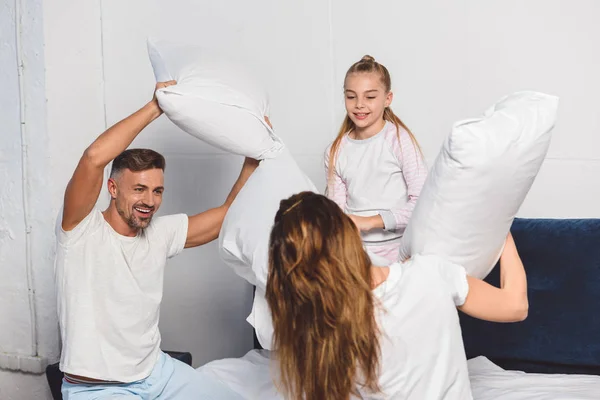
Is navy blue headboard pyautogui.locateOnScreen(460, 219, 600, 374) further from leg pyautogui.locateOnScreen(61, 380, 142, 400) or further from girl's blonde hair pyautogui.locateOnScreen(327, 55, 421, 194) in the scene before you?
leg pyautogui.locateOnScreen(61, 380, 142, 400)

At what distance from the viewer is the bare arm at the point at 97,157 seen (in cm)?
234

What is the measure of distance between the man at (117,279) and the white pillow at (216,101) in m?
0.09

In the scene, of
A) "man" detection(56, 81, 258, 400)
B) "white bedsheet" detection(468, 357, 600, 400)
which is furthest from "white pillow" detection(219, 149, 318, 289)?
"white bedsheet" detection(468, 357, 600, 400)

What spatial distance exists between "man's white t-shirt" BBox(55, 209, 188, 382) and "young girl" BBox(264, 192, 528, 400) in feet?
3.04

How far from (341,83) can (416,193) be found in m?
0.94

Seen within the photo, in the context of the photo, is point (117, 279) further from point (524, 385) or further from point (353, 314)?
point (524, 385)

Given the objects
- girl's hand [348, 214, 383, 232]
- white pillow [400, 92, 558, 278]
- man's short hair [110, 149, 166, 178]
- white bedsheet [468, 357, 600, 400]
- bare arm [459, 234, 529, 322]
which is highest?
white pillow [400, 92, 558, 278]

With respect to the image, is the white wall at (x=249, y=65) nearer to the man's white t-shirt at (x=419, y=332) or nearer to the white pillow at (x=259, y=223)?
the white pillow at (x=259, y=223)

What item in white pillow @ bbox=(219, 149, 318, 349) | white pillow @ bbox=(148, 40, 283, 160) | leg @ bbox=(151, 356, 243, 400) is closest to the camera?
white pillow @ bbox=(219, 149, 318, 349)

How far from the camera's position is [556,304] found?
267 cm

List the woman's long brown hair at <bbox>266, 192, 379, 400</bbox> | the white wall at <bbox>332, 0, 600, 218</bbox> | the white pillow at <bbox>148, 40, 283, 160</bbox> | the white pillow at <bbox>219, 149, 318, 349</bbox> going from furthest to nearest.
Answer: the white wall at <bbox>332, 0, 600, 218</bbox> → the white pillow at <bbox>148, 40, 283, 160</bbox> → the white pillow at <bbox>219, 149, 318, 349</bbox> → the woman's long brown hair at <bbox>266, 192, 379, 400</bbox>

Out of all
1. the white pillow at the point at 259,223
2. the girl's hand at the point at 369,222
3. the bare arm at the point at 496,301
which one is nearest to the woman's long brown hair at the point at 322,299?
the bare arm at the point at 496,301

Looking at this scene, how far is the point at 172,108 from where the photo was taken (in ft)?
7.54

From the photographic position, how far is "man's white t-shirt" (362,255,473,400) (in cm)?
164
